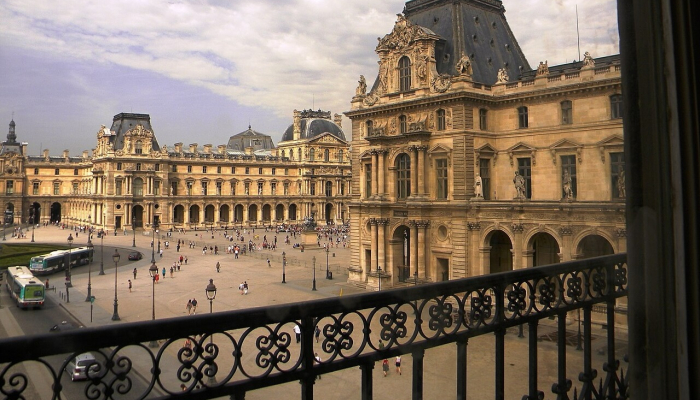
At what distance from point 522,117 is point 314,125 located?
278ft

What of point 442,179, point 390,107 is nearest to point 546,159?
point 442,179

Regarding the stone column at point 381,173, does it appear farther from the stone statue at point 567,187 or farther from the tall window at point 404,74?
the stone statue at point 567,187

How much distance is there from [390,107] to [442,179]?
6.63 metres

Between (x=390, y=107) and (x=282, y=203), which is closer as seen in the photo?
(x=390, y=107)

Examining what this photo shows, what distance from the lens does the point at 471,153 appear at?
33031 mm

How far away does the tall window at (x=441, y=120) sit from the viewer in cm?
3409

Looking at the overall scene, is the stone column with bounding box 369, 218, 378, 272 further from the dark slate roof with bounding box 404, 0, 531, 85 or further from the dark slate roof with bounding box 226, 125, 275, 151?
the dark slate roof with bounding box 226, 125, 275, 151

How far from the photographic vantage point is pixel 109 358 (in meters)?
3.71

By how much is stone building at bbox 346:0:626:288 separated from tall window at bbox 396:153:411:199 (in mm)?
73

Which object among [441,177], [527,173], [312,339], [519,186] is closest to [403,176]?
[441,177]

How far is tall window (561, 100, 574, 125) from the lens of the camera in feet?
95.8

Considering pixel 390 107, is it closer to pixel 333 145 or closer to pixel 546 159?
pixel 546 159

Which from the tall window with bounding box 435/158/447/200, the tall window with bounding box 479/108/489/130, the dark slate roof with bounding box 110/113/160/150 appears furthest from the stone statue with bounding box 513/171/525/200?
the dark slate roof with bounding box 110/113/160/150

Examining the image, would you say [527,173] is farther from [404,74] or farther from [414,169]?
[404,74]
